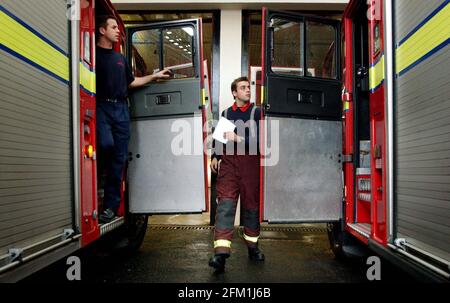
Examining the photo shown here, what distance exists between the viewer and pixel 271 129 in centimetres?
363

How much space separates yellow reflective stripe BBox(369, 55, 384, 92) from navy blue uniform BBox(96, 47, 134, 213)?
2.08m

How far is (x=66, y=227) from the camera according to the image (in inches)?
100

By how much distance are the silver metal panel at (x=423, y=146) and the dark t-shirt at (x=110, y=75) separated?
7.44 feet

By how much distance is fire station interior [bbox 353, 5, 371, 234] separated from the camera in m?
3.60

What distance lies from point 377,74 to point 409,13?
0.57 meters

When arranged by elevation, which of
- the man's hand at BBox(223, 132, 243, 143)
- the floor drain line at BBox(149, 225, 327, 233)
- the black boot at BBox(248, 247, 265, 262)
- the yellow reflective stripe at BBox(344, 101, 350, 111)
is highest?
the yellow reflective stripe at BBox(344, 101, 350, 111)

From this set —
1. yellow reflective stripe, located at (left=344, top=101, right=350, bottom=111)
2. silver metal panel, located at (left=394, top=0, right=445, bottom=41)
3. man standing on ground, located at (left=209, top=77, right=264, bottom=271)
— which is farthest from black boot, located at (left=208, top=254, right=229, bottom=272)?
silver metal panel, located at (left=394, top=0, right=445, bottom=41)

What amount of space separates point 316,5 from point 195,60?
272cm

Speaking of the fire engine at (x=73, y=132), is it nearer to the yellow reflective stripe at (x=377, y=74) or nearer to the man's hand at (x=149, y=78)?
the man's hand at (x=149, y=78)

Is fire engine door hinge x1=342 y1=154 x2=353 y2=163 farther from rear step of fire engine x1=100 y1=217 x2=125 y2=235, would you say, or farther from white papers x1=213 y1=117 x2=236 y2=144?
rear step of fire engine x1=100 y1=217 x2=125 y2=235

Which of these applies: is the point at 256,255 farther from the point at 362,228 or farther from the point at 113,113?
the point at 113,113

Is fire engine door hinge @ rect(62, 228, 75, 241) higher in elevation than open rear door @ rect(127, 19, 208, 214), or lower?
lower

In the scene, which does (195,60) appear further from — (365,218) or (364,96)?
(365,218)
